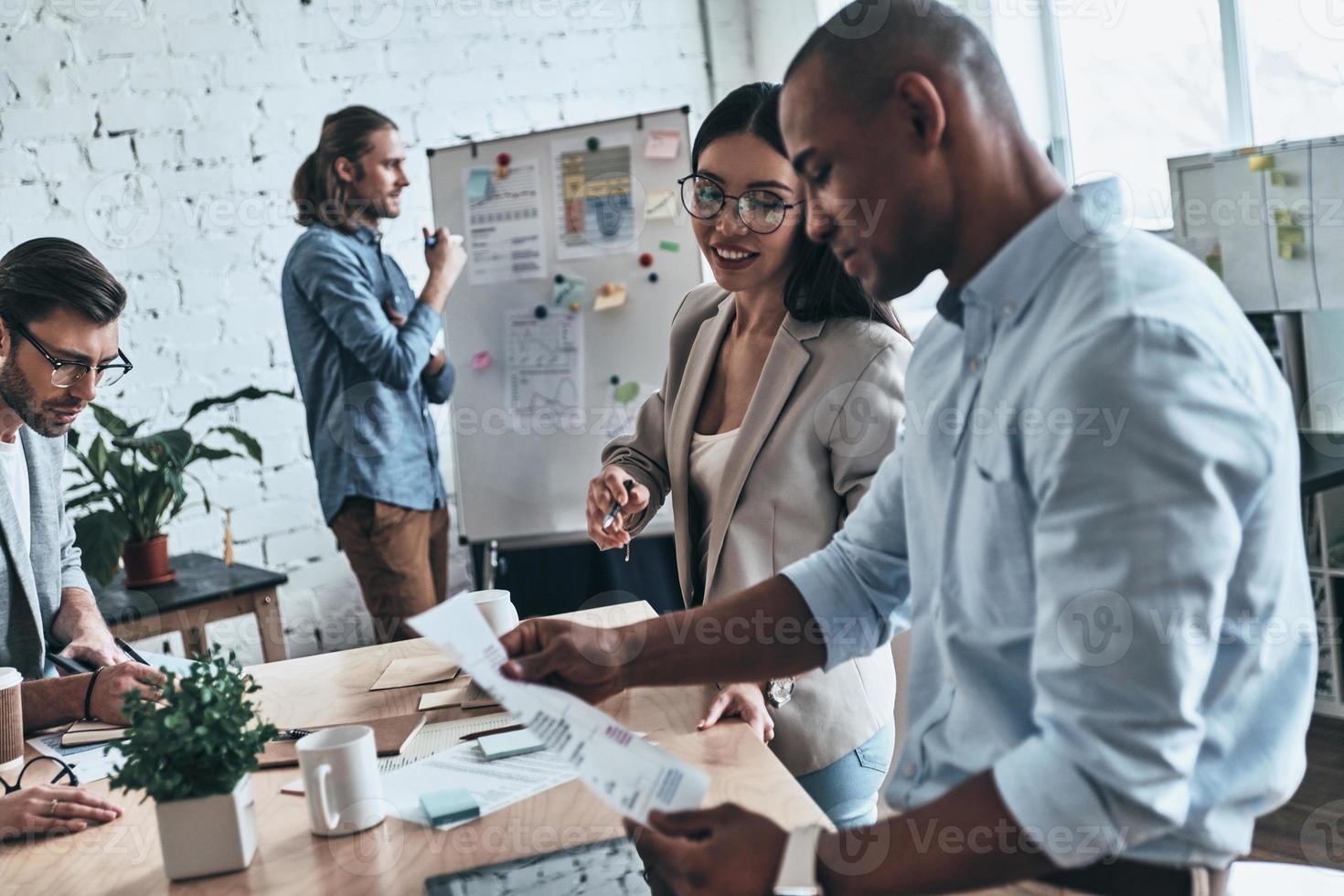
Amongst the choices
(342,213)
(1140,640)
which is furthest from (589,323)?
(1140,640)

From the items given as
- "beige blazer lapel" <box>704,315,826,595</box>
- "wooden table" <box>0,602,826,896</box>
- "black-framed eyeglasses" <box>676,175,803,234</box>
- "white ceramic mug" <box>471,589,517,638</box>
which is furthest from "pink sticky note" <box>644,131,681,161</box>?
"wooden table" <box>0,602,826,896</box>

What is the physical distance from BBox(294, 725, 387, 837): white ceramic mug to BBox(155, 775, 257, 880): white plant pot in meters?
0.07

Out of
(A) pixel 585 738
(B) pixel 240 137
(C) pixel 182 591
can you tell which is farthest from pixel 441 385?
(A) pixel 585 738

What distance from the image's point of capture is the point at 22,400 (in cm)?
177

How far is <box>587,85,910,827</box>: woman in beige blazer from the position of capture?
1.44 metres

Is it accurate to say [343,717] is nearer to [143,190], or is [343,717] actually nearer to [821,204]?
[821,204]

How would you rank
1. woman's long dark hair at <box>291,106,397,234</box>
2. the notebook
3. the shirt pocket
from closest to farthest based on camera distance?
1. the shirt pocket
2. the notebook
3. woman's long dark hair at <box>291,106,397,234</box>

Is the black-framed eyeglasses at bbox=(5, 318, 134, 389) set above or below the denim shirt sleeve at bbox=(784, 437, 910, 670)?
above

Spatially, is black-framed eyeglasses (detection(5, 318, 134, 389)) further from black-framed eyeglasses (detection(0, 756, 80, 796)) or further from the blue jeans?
the blue jeans

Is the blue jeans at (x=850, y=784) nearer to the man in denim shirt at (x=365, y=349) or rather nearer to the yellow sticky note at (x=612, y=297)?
the man in denim shirt at (x=365, y=349)

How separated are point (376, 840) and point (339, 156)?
2.23m

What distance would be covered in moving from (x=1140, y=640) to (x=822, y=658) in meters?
0.46

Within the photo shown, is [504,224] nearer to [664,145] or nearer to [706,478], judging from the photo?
[664,145]

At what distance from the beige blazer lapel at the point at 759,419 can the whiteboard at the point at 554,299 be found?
169cm
